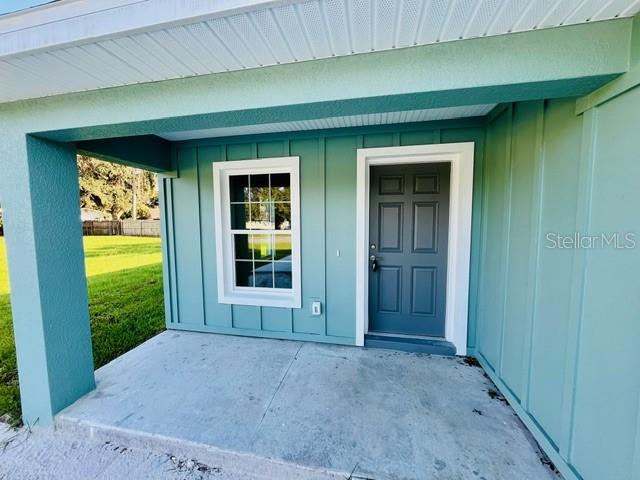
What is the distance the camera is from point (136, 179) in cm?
1697

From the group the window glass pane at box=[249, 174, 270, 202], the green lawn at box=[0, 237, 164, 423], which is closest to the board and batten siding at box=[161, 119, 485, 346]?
the window glass pane at box=[249, 174, 270, 202]

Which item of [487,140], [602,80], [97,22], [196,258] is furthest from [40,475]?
[487,140]

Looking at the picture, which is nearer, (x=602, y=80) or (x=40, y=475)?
(x=602, y=80)

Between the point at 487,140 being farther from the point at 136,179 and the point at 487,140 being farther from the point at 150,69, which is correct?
the point at 136,179

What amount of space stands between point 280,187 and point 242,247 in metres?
0.90

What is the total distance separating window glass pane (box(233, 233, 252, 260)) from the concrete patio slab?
3.79ft

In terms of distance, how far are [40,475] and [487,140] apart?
409 centimetres

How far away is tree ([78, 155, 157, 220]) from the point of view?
1422cm

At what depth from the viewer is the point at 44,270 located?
179 cm

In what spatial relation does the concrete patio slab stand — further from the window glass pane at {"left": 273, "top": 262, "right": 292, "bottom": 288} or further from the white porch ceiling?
the white porch ceiling

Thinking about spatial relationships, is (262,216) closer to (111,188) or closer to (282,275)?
(282,275)

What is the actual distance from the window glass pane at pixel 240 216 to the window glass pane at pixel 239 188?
7cm

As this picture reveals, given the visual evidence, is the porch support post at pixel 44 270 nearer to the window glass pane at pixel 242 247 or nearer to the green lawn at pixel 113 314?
the green lawn at pixel 113 314

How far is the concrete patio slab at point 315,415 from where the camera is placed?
4.90 feet
